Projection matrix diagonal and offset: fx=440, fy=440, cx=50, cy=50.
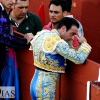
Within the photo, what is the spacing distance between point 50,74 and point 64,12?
3.58 ft

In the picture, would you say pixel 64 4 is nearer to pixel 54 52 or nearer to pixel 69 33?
pixel 69 33

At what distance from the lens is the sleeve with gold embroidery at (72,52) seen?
419cm

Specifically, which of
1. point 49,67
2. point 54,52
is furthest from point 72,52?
point 49,67

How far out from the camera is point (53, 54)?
4324mm

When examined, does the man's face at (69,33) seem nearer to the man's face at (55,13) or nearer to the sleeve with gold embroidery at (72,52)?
the sleeve with gold embroidery at (72,52)

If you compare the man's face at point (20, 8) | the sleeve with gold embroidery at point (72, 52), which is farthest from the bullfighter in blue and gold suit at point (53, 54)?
the man's face at point (20, 8)

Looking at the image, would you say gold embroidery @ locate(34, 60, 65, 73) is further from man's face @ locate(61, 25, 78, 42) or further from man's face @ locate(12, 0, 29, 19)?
man's face @ locate(12, 0, 29, 19)

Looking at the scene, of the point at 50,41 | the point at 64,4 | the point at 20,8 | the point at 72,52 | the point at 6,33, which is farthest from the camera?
the point at 20,8

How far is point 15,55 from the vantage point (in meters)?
5.30

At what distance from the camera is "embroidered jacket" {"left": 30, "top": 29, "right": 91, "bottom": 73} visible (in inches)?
165

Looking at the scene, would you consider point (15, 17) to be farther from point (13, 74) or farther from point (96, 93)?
point (96, 93)

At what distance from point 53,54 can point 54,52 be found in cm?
3

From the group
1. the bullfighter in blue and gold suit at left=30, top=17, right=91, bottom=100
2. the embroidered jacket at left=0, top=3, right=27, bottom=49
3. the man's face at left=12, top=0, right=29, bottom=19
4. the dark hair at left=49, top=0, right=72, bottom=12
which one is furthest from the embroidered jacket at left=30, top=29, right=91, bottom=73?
the man's face at left=12, top=0, right=29, bottom=19

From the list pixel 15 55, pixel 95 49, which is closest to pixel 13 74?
pixel 15 55
